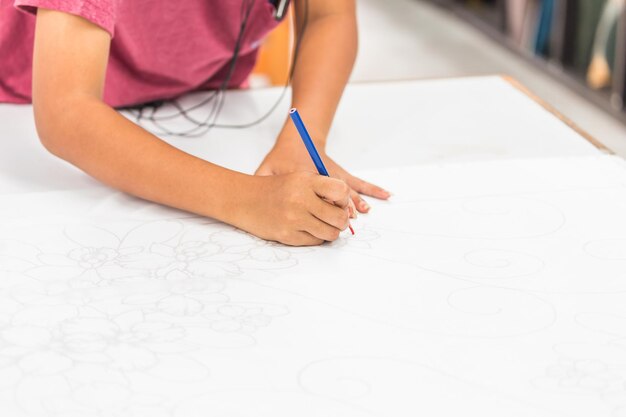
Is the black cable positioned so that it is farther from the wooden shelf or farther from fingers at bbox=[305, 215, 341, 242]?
the wooden shelf

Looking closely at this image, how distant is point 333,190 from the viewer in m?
0.78

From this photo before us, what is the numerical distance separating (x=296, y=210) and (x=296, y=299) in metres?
0.11

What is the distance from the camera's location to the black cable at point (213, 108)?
41.3 inches

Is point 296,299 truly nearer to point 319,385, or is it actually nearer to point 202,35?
point 319,385

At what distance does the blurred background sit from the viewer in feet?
7.69

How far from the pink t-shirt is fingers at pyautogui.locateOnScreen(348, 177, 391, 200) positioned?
316 mm

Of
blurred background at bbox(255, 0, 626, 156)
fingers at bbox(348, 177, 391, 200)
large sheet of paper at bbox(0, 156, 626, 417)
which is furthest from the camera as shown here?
blurred background at bbox(255, 0, 626, 156)

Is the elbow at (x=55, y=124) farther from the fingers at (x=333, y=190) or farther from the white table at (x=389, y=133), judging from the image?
the fingers at (x=333, y=190)

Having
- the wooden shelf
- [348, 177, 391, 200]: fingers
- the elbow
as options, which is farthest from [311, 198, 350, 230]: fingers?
the wooden shelf

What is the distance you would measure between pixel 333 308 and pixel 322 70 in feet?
1.43

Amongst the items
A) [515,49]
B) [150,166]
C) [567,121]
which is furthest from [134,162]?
[515,49]

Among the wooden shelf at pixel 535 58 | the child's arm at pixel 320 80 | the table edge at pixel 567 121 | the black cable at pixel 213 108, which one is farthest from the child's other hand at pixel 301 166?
the wooden shelf at pixel 535 58

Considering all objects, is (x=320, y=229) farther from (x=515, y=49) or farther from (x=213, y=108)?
(x=515, y=49)

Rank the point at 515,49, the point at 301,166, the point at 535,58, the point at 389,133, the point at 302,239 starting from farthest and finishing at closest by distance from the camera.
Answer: the point at 515,49, the point at 535,58, the point at 389,133, the point at 301,166, the point at 302,239
